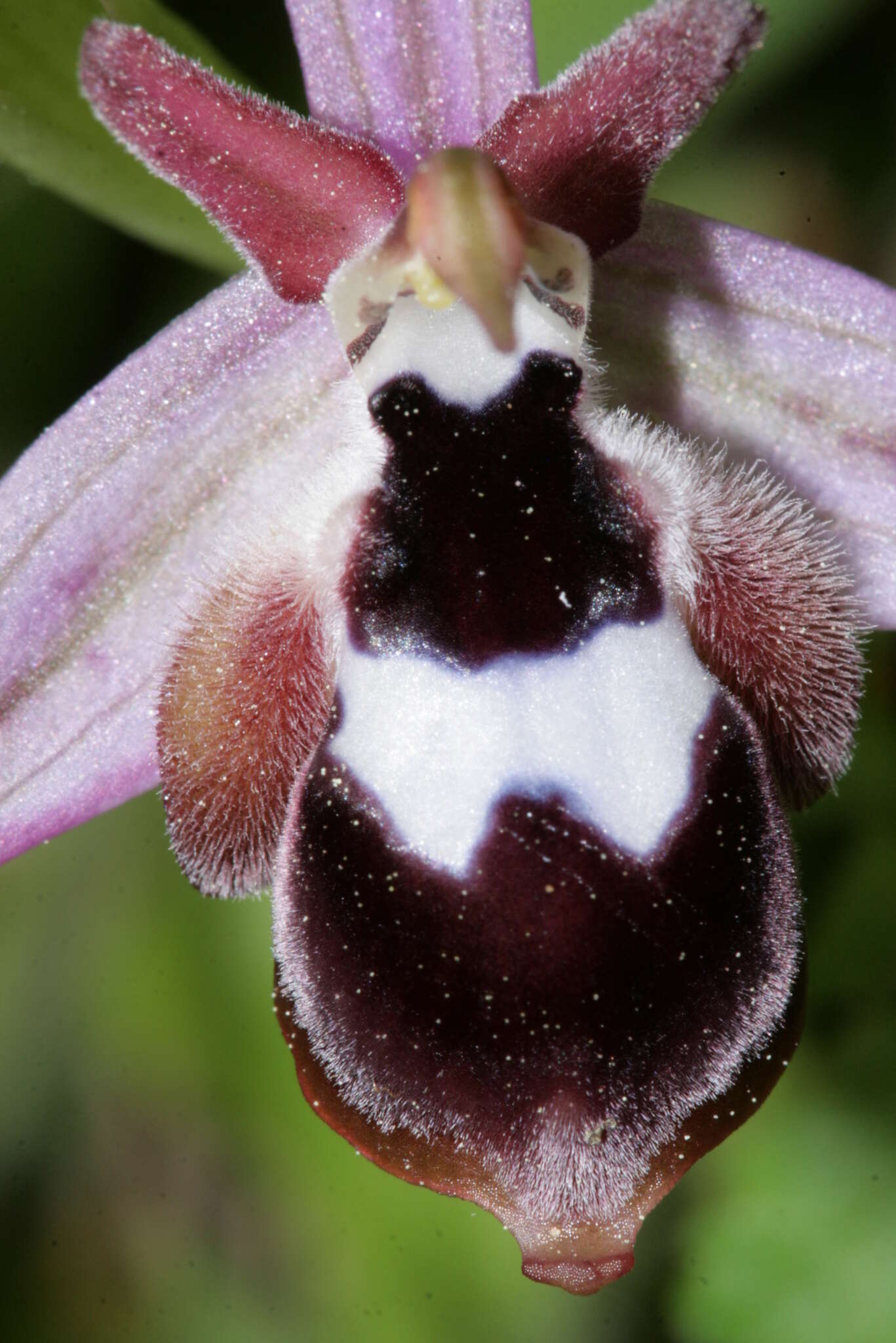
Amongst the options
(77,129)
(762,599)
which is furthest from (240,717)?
(77,129)

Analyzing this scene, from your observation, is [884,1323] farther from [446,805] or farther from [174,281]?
[174,281]

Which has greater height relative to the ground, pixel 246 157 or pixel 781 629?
pixel 246 157

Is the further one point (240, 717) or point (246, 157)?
point (240, 717)

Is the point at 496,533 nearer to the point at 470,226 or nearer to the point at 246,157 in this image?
the point at 470,226

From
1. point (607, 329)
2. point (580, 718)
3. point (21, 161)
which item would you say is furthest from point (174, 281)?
point (580, 718)

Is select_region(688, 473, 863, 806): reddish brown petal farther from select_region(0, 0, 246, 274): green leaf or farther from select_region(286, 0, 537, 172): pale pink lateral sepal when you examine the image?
select_region(0, 0, 246, 274): green leaf

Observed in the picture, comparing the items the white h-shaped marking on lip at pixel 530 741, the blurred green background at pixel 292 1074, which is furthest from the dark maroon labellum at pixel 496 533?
the blurred green background at pixel 292 1074

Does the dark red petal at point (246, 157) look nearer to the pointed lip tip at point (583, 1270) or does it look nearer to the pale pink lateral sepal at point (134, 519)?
the pale pink lateral sepal at point (134, 519)
